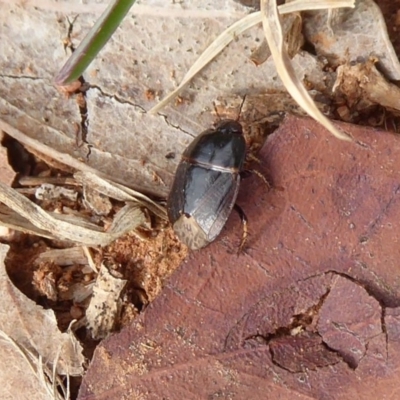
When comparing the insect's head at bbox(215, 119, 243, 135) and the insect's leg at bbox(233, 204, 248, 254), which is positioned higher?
the insect's head at bbox(215, 119, 243, 135)

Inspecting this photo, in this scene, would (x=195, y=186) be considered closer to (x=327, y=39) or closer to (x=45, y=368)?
(x=327, y=39)

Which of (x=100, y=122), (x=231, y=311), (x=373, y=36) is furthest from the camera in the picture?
(x=100, y=122)

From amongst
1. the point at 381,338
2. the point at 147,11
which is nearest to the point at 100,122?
the point at 147,11

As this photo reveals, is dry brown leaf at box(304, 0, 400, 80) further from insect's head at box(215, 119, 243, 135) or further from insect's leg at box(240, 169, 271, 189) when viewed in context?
insect's leg at box(240, 169, 271, 189)

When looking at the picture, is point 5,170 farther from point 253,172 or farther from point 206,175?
point 253,172

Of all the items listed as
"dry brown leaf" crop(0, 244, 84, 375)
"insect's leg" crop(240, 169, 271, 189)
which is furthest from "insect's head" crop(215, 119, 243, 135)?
"dry brown leaf" crop(0, 244, 84, 375)

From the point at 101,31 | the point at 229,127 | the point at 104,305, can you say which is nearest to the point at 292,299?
the point at 229,127

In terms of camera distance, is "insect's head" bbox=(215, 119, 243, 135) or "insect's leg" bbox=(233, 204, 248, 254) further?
"insect's head" bbox=(215, 119, 243, 135)
